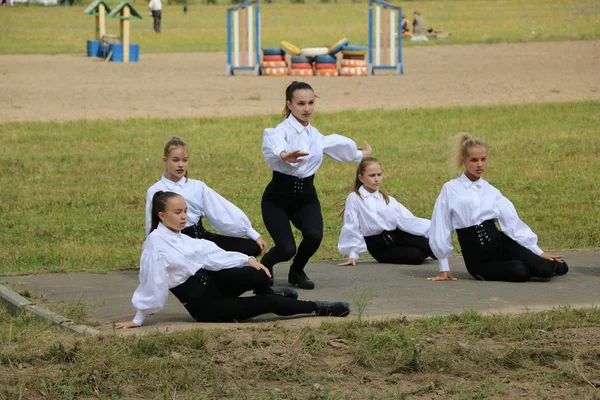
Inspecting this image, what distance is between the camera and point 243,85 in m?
27.6

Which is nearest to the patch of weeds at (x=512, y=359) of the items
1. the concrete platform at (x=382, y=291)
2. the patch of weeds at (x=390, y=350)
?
the patch of weeds at (x=390, y=350)

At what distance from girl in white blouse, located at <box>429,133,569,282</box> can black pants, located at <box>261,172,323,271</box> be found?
3.22 ft

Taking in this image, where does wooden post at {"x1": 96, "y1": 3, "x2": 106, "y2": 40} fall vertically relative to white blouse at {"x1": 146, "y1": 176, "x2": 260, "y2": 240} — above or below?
above

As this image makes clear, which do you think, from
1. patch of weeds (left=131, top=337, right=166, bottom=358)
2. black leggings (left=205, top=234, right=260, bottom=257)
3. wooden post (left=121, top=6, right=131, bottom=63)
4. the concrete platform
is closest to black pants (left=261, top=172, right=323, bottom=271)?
black leggings (left=205, top=234, right=260, bottom=257)

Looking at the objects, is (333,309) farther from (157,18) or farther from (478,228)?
(157,18)

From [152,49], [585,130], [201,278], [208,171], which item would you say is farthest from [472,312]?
[152,49]

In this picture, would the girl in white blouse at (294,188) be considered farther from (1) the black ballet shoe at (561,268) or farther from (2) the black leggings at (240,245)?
(1) the black ballet shoe at (561,268)

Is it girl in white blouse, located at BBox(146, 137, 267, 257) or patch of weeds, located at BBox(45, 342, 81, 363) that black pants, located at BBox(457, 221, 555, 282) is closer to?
girl in white blouse, located at BBox(146, 137, 267, 257)

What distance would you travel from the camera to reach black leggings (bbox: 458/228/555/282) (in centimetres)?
893

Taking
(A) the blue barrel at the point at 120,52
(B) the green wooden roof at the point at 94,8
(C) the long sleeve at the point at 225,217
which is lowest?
(C) the long sleeve at the point at 225,217

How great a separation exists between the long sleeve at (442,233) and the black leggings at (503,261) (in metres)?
0.19

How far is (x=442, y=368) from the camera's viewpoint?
651 cm

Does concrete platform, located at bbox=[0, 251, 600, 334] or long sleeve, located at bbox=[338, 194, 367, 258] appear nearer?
concrete platform, located at bbox=[0, 251, 600, 334]

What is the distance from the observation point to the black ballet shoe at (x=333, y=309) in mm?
7559
